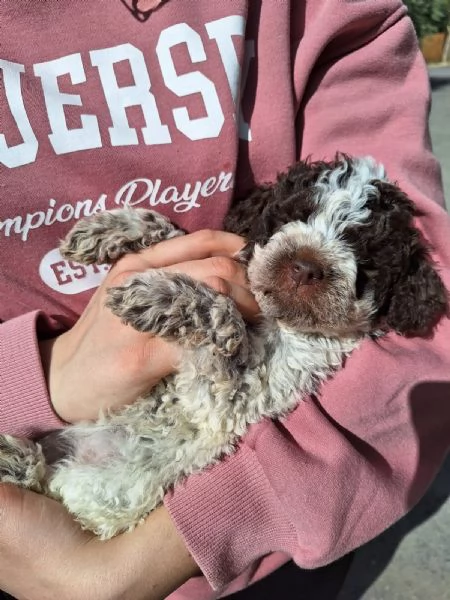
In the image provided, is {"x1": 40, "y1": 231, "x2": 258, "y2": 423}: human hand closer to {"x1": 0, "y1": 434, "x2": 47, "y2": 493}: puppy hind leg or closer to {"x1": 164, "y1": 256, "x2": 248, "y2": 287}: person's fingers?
{"x1": 164, "y1": 256, "x2": 248, "y2": 287}: person's fingers

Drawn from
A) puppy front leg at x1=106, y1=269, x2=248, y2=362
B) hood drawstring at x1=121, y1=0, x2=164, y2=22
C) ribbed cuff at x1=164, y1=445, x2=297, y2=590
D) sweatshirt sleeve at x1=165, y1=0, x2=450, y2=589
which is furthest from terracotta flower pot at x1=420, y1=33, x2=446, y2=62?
ribbed cuff at x1=164, y1=445, x2=297, y2=590

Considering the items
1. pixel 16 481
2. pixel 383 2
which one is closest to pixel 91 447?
pixel 16 481

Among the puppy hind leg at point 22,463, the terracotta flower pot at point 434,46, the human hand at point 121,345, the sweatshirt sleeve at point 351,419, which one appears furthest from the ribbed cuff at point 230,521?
the terracotta flower pot at point 434,46

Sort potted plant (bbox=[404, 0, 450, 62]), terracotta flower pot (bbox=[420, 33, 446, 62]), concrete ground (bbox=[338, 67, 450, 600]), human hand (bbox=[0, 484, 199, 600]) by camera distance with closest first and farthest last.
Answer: human hand (bbox=[0, 484, 199, 600])
concrete ground (bbox=[338, 67, 450, 600])
potted plant (bbox=[404, 0, 450, 62])
terracotta flower pot (bbox=[420, 33, 446, 62])

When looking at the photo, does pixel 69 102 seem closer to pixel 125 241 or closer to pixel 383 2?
pixel 125 241

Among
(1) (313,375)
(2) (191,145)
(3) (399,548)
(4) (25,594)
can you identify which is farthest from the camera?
(3) (399,548)

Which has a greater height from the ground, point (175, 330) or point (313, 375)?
point (175, 330)
